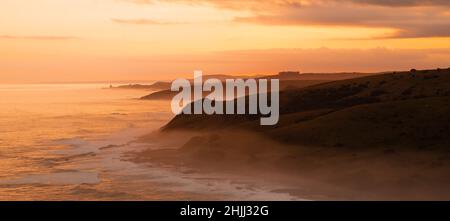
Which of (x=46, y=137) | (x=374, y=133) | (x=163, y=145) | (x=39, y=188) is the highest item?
(x=46, y=137)

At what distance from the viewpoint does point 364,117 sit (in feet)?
171

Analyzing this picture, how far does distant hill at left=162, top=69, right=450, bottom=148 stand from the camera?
46.9 m

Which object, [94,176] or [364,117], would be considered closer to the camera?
[94,176]

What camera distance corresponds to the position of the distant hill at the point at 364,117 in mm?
46875

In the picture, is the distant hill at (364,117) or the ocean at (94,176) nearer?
the ocean at (94,176)

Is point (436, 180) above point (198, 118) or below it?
below

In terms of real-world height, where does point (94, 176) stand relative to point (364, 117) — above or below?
below

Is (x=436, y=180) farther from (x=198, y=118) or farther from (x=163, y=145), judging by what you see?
(x=198, y=118)

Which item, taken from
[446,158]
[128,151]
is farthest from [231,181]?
[128,151]

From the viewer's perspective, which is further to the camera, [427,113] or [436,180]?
[427,113]

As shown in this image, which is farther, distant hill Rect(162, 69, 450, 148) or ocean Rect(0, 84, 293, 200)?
distant hill Rect(162, 69, 450, 148)
